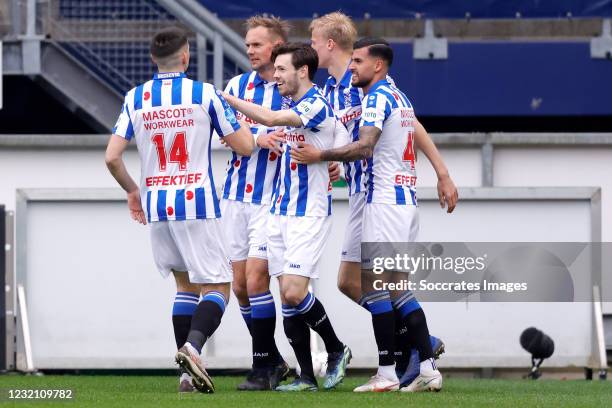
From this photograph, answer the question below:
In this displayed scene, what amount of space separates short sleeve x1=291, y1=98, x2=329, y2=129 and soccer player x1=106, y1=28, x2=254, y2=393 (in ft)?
1.09

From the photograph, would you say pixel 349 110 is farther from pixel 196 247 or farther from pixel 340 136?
pixel 196 247

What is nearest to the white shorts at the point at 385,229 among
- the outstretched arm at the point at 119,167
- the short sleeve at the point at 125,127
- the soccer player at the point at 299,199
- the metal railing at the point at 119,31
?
the soccer player at the point at 299,199

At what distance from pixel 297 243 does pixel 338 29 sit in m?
1.51

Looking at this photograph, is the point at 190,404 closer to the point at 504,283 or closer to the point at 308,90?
the point at 308,90

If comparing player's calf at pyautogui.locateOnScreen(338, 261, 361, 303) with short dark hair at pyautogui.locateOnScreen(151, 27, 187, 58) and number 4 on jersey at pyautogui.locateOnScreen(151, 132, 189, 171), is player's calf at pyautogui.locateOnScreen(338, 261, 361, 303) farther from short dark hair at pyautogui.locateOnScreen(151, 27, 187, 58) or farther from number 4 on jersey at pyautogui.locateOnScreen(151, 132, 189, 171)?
short dark hair at pyautogui.locateOnScreen(151, 27, 187, 58)

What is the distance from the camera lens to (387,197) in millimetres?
8516

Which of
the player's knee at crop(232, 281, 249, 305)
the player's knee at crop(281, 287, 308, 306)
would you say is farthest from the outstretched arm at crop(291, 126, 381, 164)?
the player's knee at crop(232, 281, 249, 305)

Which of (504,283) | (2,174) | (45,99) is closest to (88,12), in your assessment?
(45,99)

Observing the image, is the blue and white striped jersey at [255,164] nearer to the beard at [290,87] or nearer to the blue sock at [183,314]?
the beard at [290,87]

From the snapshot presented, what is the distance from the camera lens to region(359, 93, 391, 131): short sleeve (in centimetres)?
834

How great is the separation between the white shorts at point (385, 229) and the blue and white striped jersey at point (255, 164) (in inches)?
29.0

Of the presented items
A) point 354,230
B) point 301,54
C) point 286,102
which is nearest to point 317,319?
point 354,230

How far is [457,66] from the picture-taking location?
15.3m

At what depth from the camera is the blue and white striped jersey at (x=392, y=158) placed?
8.52m
